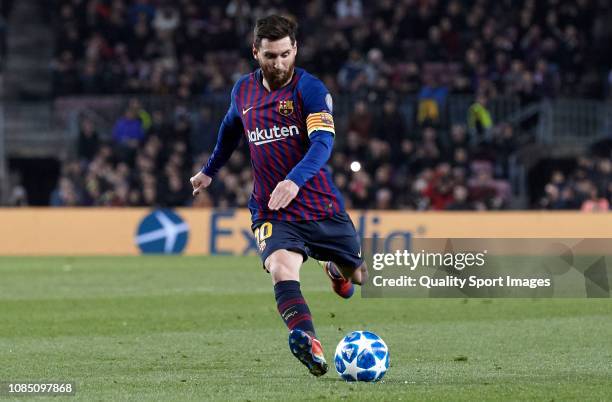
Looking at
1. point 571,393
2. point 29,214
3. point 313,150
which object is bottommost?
point 29,214

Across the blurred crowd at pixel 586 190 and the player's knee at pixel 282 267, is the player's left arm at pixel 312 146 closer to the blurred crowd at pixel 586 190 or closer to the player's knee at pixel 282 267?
the player's knee at pixel 282 267

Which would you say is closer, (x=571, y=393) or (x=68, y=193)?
(x=571, y=393)

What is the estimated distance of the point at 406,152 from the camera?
25.8 meters

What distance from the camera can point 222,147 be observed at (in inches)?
356

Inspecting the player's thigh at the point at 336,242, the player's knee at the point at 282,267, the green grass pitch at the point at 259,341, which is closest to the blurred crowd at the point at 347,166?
the green grass pitch at the point at 259,341

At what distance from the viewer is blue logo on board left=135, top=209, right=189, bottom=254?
2411 centimetres

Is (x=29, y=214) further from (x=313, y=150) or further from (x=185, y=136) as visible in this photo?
(x=313, y=150)

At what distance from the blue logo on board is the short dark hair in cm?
1614

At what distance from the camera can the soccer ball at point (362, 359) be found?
25.6 ft

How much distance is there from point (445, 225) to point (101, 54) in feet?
32.1

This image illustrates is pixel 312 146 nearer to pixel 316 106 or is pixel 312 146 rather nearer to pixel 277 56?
pixel 316 106

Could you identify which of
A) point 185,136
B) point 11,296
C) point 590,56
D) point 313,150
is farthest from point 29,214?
point 313,150

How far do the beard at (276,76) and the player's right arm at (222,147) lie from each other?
1.61ft

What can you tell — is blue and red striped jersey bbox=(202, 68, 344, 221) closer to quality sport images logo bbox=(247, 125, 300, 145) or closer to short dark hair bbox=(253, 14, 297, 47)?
quality sport images logo bbox=(247, 125, 300, 145)
